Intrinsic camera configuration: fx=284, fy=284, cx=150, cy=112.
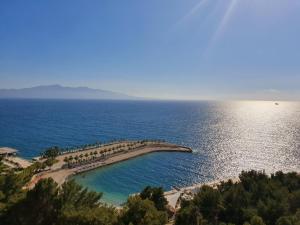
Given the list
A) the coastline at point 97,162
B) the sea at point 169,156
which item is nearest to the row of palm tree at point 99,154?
the coastline at point 97,162

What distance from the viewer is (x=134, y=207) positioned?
77.8ft

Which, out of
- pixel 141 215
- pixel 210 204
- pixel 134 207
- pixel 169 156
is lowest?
pixel 169 156

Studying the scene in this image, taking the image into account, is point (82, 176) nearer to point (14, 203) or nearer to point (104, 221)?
point (14, 203)

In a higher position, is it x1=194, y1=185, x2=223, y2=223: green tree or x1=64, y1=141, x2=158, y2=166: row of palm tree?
x1=194, y1=185, x2=223, y2=223: green tree

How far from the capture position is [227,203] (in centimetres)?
3309

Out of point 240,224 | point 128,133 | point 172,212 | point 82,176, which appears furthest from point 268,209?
point 128,133

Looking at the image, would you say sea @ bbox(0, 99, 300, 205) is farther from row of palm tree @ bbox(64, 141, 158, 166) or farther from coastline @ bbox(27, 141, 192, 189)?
row of palm tree @ bbox(64, 141, 158, 166)

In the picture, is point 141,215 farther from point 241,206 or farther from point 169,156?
point 169,156

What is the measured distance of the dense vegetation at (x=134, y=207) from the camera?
75.2 ft

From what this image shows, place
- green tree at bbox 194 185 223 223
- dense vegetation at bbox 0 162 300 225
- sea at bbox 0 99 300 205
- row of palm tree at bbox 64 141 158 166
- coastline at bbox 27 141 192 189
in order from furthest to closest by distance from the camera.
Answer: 1. row of palm tree at bbox 64 141 158 166
2. sea at bbox 0 99 300 205
3. coastline at bbox 27 141 192 189
4. green tree at bbox 194 185 223 223
5. dense vegetation at bbox 0 162 300 225

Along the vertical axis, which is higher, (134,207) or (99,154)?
(134,207)

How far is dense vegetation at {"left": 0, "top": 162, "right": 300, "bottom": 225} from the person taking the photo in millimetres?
22922

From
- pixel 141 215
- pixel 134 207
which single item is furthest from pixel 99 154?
pixel 141 215

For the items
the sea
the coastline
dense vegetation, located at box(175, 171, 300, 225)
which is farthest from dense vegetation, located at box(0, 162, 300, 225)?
the coastline
